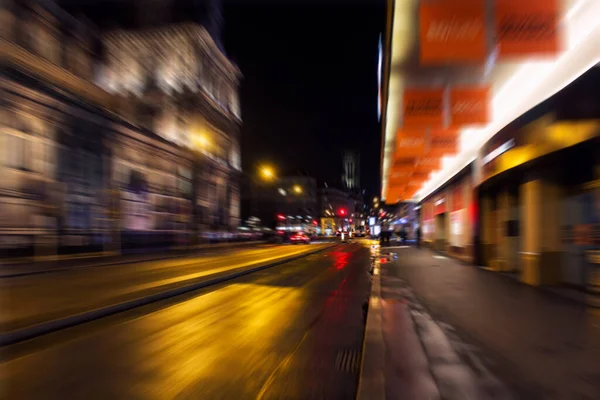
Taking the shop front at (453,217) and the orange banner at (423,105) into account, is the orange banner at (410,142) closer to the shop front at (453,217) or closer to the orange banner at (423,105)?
the shop front at (453,217)

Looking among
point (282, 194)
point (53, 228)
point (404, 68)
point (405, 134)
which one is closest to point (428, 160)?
point (405, 134)

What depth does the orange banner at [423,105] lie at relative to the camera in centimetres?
1069

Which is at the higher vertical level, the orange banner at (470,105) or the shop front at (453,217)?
the orange banner at (470,105)

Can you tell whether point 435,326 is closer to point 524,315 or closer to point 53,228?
point 524,315

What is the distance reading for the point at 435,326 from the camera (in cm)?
689

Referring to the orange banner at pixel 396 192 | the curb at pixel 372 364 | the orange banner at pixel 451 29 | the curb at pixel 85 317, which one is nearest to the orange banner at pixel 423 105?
the orange banner at pixel 451 29

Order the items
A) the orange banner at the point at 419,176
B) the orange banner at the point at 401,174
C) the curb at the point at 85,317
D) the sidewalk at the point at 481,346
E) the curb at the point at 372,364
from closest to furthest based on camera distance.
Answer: the curb at the point at 372,364, the sidewalk at the point at 481,346, the curb at the point at 85,317, the orange banner at the point at 401,174, the orange banner at the point at 419,176

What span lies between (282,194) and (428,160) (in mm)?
63638

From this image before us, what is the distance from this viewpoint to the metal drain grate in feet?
16.7

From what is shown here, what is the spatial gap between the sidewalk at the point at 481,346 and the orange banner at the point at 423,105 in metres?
4.64

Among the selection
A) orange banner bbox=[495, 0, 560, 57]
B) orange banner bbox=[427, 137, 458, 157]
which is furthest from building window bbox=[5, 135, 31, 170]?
orange banner bbox=[495, 0, 560, 57]

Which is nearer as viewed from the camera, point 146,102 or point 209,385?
point 209,385

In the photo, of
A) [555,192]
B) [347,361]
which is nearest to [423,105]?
[555,192]

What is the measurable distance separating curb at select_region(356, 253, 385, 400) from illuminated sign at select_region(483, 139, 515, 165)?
6.69 m
